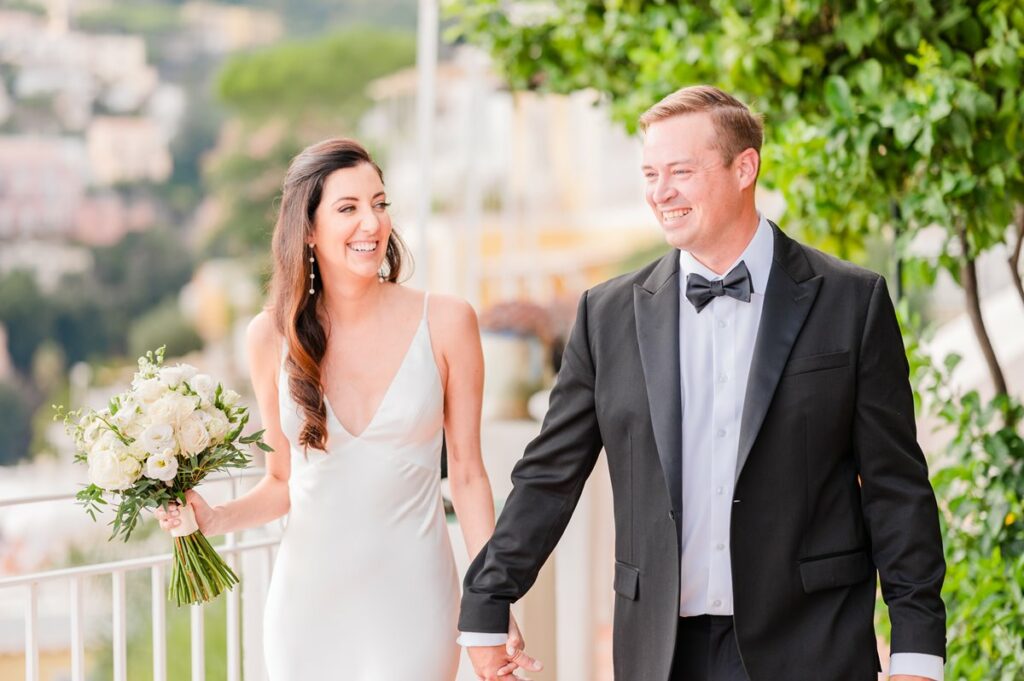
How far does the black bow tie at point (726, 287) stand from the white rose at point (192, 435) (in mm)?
806

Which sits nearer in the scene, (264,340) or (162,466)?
(162,466)

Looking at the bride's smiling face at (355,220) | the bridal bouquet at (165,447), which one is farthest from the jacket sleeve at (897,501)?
the bridal bouquet at (165,447)

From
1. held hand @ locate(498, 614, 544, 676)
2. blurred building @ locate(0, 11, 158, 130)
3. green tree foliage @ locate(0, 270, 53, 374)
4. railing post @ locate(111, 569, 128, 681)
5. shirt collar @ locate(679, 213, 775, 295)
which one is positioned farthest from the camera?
blurred building @ locate(0, 11, 158, 130)

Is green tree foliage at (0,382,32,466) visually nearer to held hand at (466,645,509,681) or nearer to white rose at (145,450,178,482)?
white rose at (145,450,178,482)

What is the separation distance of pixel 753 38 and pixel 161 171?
2516 centimetres

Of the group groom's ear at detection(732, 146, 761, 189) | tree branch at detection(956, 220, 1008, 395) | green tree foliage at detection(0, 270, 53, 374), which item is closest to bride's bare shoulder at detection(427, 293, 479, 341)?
groom's ear at detection(732, 146, 761, 189)

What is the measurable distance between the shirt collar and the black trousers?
474 millimetres

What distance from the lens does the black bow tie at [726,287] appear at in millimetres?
1793

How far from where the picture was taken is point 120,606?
96.3 inches

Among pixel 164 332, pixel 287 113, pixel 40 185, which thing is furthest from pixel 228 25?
pixel 164 332

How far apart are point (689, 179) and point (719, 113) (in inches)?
4.3

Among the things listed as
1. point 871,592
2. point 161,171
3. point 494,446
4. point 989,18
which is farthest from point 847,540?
point 161,171

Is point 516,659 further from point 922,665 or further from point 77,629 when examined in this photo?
point 77,629

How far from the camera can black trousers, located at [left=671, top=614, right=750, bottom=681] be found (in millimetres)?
1779
